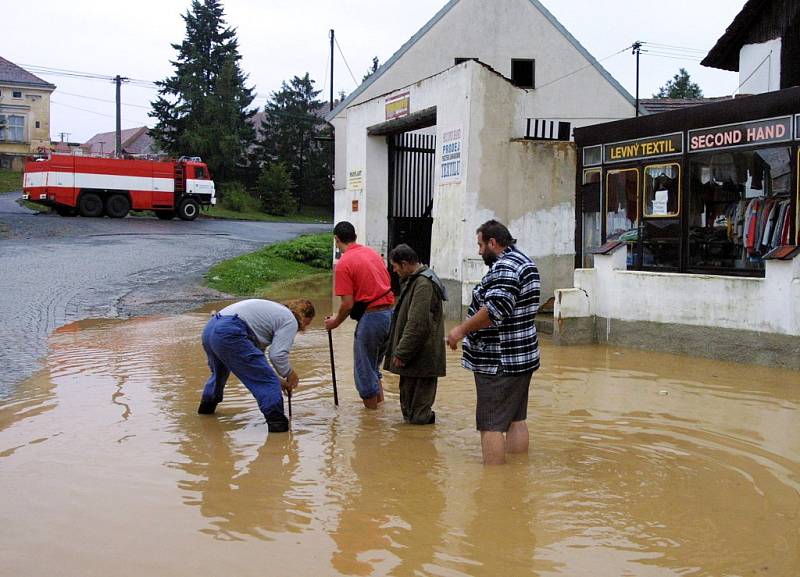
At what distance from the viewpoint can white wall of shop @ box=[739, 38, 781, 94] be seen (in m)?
18.5

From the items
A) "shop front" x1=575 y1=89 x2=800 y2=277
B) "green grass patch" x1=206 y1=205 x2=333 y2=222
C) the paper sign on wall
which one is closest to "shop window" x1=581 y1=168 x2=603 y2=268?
"shop front" x1=575 y1=89 x2=800 y2=277

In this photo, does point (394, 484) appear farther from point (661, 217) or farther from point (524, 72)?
point (524, 72)

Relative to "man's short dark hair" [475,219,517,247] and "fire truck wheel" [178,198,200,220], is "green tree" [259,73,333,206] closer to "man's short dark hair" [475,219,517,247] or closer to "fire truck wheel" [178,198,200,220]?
"fire truck wheel" [178,198,200,220]

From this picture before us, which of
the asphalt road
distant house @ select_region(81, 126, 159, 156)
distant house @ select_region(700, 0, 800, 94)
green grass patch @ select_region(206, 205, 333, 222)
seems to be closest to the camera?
the asphalt road

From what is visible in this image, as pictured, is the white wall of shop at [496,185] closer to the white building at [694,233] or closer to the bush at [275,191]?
the white building at [694,233]

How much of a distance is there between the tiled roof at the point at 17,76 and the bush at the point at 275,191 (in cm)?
2132

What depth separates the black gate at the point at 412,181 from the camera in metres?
19.2

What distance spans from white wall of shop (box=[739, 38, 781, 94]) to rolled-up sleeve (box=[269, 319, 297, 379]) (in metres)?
14.6

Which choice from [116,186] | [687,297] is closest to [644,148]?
[687,297]

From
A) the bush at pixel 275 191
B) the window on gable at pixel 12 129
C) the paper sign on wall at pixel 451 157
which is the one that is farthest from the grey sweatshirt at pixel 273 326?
the window on gable at pixel 12 129

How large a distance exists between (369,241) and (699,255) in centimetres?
853

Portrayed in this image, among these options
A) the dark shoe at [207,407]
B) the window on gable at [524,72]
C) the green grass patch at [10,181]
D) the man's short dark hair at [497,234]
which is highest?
the window on gable at [524,72]

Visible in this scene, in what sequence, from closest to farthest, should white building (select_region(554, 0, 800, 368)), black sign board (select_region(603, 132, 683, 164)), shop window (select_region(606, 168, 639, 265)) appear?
white building (select_region(554, 0, 800, 368)) → black sign board (select_region(603, 132, 683, 164)) → shop window (select_region(606, 168, 639, 265))

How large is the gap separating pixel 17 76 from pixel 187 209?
3465 centimetres
